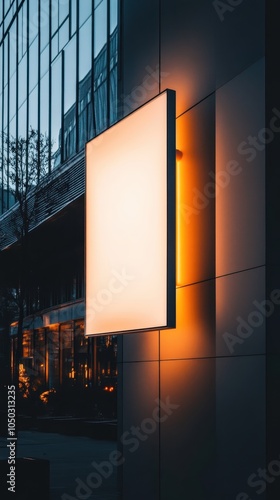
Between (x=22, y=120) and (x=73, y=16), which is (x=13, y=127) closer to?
(x=22, y=120)

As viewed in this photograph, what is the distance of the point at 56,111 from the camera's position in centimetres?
3450

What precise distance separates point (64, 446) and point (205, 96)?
57.7ft

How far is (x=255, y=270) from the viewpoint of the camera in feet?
30.6

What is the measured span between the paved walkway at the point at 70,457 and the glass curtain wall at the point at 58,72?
10.8 m

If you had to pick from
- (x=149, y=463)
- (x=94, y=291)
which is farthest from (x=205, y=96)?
(x=149, y=463)

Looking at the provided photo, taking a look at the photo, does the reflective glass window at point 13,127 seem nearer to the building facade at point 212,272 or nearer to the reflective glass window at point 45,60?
the reflective glass window at point 45,60

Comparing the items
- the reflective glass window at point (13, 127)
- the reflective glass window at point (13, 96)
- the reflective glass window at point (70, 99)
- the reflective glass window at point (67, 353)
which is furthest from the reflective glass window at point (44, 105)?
the reflective glass window at point (67, 353)

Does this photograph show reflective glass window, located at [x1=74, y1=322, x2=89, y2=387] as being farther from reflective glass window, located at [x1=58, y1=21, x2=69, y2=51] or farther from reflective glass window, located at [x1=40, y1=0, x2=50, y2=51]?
reflective glass window, located at [x1=40, y1=0, x2=50, y2=51]

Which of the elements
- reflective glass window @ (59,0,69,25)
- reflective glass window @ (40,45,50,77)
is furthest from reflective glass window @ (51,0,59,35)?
reflective glass window @ (40,45,50,77)

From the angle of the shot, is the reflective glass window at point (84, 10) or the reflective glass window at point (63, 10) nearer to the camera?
the reflective glass window at point (84, 10)

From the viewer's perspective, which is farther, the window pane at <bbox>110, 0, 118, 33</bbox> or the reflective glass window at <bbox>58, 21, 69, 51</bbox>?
the reflective glass window at <bbox>58, 21, 69, 51</bbox>

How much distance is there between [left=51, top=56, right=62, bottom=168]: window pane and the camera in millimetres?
34094

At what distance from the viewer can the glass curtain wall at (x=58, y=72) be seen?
29.6 m

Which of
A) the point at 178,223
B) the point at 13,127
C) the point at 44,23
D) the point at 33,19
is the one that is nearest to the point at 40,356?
the point at 13,127
